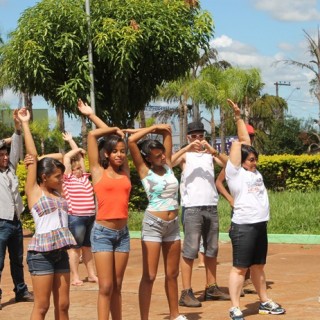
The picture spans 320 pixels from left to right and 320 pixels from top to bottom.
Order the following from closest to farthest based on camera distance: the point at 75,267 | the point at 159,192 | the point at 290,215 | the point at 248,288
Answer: the point at 159,192 → the point at 248,288 → the point at 75,267 → the point at 290,215

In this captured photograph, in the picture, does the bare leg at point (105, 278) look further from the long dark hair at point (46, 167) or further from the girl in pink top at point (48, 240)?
the long dark hair at point (46, 167)

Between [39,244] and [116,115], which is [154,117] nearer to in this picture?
[116,115]

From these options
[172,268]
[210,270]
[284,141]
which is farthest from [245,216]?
[284,141]

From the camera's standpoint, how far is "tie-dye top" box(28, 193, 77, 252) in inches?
247

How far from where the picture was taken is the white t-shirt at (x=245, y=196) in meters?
7.27

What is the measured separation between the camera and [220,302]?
8.22 m

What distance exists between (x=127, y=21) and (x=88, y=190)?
829cm

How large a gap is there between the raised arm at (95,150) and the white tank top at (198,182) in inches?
68.9

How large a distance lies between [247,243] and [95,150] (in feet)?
5.42

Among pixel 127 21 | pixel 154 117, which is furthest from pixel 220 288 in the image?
pixel 154 117

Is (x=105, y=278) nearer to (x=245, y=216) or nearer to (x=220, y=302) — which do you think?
(x=245, y=216)

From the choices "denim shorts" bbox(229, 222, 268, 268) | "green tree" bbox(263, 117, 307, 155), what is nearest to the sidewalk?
"denim shorts" bbox(229, 222, 268, 268)

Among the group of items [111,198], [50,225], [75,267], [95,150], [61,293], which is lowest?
[75,267]

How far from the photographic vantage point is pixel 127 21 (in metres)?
17.2
